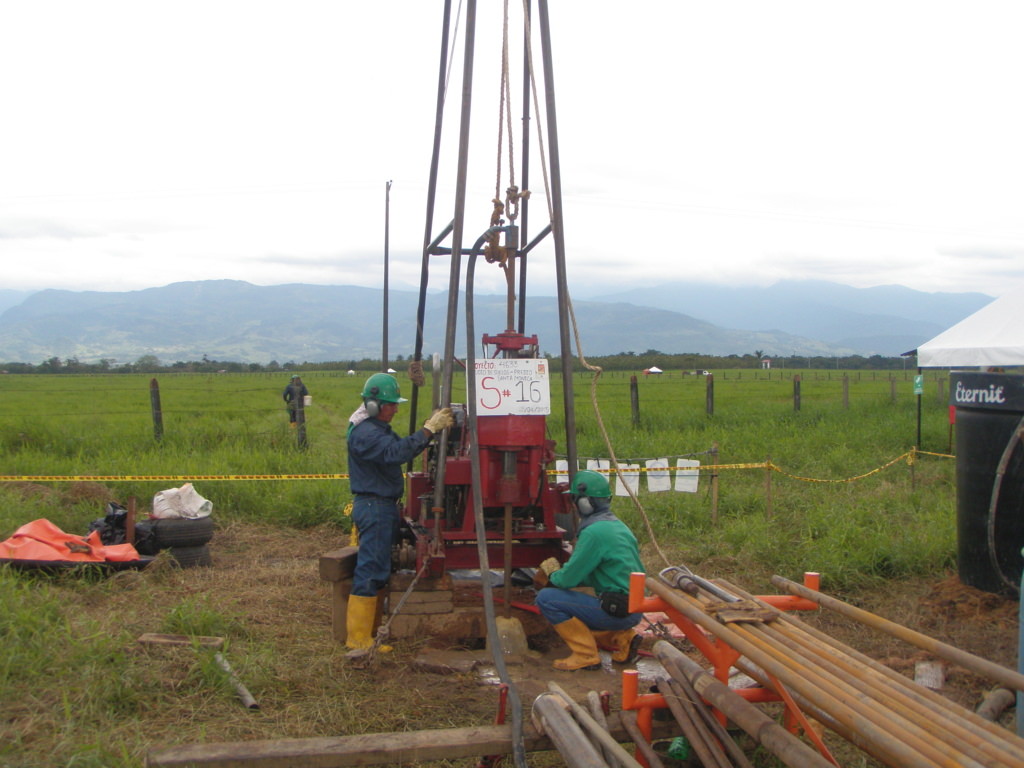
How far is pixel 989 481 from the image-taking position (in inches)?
227

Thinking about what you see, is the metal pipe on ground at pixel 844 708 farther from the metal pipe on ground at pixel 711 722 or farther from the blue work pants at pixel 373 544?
the blue work pants at pixel 373 544

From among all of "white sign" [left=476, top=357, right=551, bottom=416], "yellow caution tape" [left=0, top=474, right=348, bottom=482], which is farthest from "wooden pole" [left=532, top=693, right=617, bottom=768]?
"yellow caution tape" [left=0, top=474, right=348, bottom=482]

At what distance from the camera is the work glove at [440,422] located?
5.08 metres

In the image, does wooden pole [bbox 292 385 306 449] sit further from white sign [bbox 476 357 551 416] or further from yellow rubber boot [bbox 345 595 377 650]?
white sign [bbox 476 357 551 416]

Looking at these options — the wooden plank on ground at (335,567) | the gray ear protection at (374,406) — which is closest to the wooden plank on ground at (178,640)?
the wooden plank on ground at (335,567)

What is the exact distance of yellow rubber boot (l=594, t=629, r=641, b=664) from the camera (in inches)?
200

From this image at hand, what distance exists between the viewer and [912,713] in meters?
2.65

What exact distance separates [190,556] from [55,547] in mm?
1036

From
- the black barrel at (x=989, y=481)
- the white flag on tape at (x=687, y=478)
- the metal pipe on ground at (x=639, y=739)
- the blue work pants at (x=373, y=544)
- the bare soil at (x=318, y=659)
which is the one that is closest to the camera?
the metal pipe on ground at (x=639, y=739)

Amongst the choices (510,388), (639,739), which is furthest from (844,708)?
(510,388)

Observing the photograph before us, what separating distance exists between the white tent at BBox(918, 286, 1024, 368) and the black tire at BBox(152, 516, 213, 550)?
6030 mm

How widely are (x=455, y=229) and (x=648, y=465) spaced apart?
19.4 feet

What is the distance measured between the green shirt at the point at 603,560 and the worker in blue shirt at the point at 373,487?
113 centimetres

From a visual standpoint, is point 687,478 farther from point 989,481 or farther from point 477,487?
point 477,487
